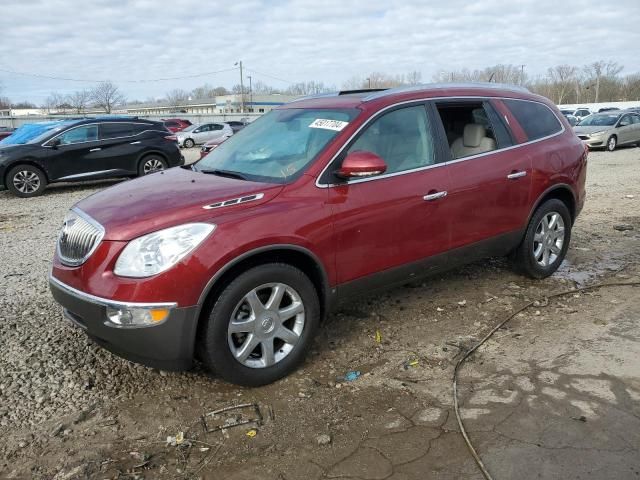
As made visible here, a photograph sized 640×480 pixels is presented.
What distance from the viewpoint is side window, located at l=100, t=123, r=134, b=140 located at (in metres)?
11.9

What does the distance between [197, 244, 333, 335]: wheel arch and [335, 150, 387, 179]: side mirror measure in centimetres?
59

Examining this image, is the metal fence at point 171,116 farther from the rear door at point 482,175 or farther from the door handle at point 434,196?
the door handle at point 434,196

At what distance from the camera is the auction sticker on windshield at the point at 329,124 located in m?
3.78

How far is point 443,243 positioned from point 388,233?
24.7 inches

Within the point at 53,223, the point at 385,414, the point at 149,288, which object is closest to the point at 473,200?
the point at 385,414

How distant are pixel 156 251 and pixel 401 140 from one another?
2.04m

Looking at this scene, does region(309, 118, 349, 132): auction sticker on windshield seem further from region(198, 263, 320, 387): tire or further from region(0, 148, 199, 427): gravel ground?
region(0, 148, 199, 427): gravel ground

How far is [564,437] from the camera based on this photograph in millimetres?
2781

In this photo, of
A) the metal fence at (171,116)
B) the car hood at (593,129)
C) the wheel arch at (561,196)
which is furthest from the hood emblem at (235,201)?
the metal fence at (171,116)

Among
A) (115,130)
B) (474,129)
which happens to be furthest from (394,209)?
(115,130)

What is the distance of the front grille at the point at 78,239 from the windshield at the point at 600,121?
20480 mm

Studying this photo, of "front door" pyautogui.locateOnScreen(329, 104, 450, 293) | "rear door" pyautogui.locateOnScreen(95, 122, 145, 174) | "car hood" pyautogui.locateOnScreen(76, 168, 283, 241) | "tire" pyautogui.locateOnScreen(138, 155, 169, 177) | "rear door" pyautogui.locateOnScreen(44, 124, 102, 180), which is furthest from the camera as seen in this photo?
"tire" pyautogui.locateOnScreen(138, 155, 169, 177)

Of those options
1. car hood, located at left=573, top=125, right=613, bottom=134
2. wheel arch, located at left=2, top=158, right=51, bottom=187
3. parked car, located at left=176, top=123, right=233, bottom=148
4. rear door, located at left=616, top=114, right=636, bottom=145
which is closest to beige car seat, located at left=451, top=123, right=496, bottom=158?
wheel arch, located at left=2, top=158, right=51, bottom=187

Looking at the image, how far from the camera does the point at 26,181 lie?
1105 cm
